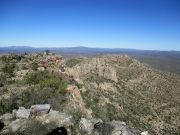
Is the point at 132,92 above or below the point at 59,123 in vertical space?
below

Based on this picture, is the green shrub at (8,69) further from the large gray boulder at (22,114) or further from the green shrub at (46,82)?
the large gray boulder at (22,114)

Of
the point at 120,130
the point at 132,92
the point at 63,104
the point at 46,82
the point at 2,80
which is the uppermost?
the point at 2,80

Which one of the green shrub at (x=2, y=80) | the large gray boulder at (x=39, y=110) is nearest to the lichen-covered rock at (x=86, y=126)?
the large gray boulder at (x=39, y=110)

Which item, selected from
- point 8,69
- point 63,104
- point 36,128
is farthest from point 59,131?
point 8,69

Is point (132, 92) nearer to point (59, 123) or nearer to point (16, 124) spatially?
point (59, 123)

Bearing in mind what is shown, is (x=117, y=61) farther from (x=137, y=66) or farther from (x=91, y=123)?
(x=91, y=123)

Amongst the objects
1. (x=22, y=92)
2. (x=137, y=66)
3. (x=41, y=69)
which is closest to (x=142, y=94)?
(x=137, y=66)

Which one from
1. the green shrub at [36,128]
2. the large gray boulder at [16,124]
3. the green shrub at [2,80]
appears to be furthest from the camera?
the green shrub at [2,80]

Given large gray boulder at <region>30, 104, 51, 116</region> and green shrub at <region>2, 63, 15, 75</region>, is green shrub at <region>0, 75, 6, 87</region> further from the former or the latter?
large gray boulder at <region>30, 104, 51, 116</region>

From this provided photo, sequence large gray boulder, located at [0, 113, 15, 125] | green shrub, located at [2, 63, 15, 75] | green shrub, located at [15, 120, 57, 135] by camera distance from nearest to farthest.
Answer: green shrub, located at [15, 120, 57, 135]
large gray boulder, located at [0, 113, 15, 125]
green shrub, located at [2, 63, 15, 75]

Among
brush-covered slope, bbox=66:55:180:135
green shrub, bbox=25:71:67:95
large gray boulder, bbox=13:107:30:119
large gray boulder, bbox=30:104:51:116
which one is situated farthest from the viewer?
brush-covered slope, bbox=66:55:180:135

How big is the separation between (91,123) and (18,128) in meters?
3.98

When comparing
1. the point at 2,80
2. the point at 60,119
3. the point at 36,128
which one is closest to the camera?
the point at 36,128

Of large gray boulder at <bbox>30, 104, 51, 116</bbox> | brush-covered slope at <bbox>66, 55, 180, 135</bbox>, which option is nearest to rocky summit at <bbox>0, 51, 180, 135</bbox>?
large gray boulder at <bbox>30, 104, 51, 116</bbox>
